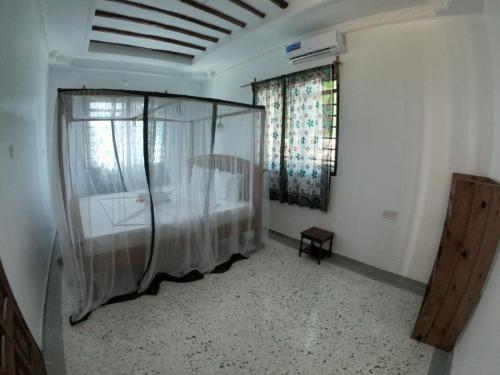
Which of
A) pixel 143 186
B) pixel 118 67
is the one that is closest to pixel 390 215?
pixel 143 186

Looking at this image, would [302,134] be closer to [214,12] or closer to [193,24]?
[214,12]

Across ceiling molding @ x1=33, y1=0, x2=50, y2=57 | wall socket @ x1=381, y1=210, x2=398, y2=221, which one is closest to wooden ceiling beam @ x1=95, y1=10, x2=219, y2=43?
ceiling molding @ x1=33, y1=0, x2=50, y2=57

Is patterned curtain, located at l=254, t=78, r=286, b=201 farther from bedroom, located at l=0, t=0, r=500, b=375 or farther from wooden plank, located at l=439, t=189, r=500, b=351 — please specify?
wooden plank, located at l=439, t=189, r=500, b=351

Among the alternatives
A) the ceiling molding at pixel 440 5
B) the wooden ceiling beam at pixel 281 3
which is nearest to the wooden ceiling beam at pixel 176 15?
the wooden ceiling beam at pixel 281 3

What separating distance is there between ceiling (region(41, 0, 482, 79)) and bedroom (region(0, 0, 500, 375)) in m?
0.03

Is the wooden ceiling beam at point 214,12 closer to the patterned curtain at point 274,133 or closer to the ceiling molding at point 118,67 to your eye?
the patterned curtain at point 274,133

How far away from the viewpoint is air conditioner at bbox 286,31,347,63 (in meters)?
2.56

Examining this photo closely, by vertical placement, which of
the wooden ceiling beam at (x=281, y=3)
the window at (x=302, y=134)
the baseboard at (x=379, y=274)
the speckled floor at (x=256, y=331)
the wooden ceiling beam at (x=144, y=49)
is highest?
the wooden ceiling beam at (x=144, y=49)

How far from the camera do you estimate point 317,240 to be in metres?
2.73

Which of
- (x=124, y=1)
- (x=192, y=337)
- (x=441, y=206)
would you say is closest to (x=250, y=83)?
(x=124, y=1)

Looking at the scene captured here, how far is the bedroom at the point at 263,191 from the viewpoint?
61.5 inches

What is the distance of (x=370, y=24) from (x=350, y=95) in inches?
27.1

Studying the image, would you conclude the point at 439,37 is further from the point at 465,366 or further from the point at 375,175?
the point at 465,366

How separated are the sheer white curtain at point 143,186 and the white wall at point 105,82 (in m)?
2.17
